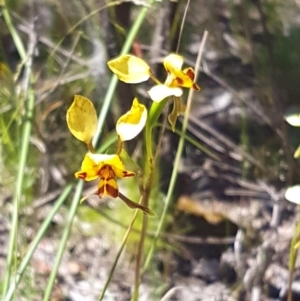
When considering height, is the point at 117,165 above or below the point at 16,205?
above

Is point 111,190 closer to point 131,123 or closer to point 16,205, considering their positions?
point 131,123

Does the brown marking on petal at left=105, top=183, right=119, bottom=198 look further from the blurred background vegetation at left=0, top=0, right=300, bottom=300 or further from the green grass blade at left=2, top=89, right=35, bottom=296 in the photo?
the blurred background vegetation at left=0, top=0, right=300, bottom=300

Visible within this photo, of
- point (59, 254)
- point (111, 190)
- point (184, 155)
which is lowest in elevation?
point (184, 155)

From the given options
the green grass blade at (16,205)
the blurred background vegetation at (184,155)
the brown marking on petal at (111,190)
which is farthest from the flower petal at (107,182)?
the blurred background vegetation at (184,155)

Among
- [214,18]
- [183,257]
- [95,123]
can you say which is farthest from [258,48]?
[95,123]

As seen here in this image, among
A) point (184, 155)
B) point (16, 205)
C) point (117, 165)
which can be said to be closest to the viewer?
point (117, 165)

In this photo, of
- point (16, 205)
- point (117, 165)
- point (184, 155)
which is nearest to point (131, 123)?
point (117, 165)

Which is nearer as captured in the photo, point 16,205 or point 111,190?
point 111,190
